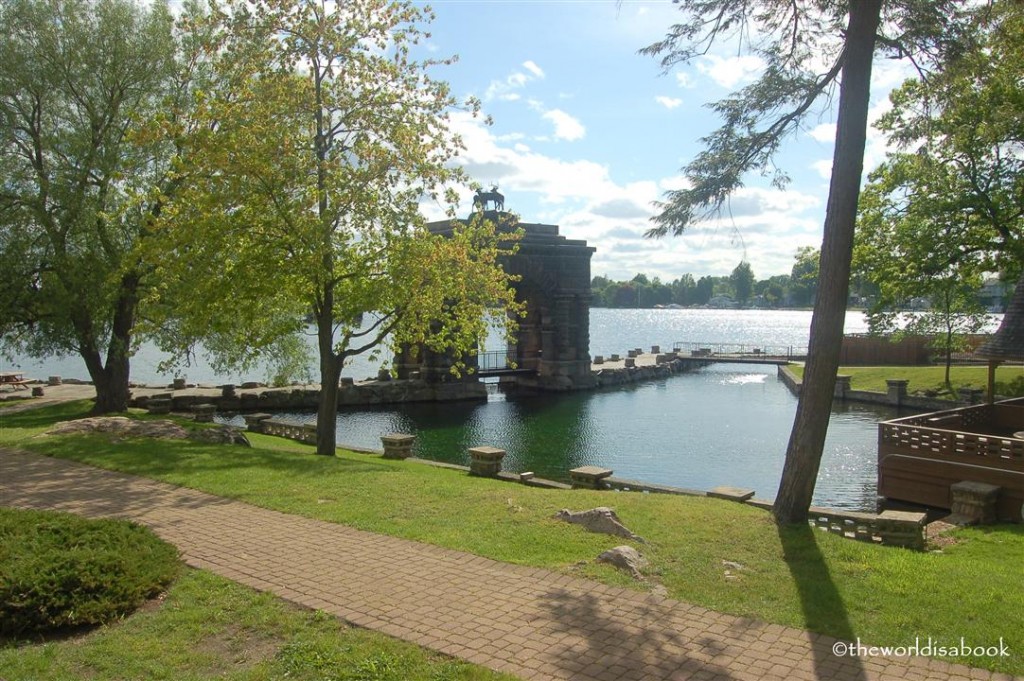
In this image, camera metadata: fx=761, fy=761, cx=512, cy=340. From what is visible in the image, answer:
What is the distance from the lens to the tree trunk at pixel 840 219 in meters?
10.3

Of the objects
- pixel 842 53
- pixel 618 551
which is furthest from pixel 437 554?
pixel 842 53

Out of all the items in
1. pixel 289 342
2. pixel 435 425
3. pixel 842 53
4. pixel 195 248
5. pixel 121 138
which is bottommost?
pixel 435 425

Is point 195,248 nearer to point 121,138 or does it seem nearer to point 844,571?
point 121,138

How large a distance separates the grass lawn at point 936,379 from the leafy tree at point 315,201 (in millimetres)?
24285

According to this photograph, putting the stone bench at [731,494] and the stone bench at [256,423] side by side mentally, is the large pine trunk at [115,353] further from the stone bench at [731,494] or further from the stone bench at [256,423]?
the stone bench at [731,494]

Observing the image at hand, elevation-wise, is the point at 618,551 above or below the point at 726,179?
below

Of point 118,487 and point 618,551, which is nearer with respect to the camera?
point 618,551

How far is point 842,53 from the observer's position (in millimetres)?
11039

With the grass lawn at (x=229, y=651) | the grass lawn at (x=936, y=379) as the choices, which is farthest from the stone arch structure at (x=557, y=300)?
the grass lawn at (x=229, y=651)

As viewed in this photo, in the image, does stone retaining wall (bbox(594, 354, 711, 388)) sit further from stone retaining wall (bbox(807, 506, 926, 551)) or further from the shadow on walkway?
the shadow on walkway

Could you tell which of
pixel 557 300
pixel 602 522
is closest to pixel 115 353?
pixel 602 522

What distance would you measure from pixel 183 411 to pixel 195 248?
17.3 meters

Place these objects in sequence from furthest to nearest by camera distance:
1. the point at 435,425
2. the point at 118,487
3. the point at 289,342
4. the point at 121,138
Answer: the point at 435,425, the point at 289,342, the point at 121,138, the point at 118,487

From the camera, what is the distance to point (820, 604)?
24.1 ft
